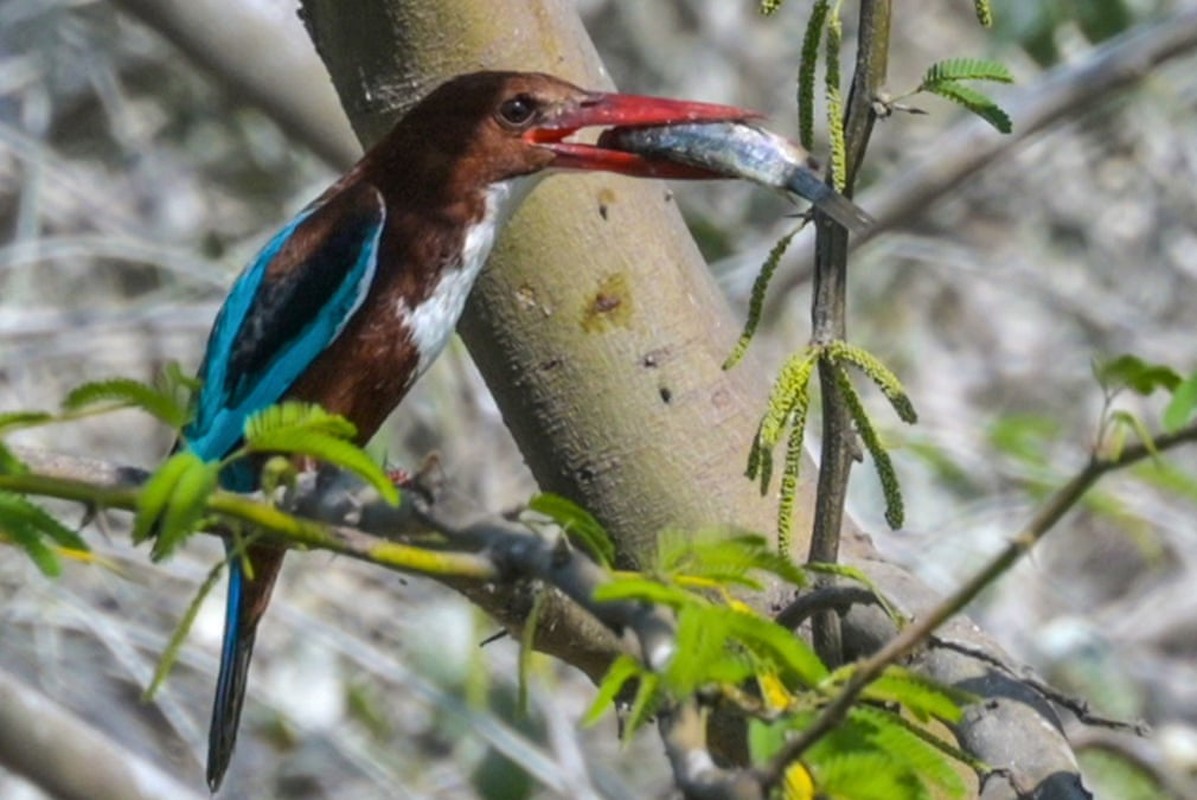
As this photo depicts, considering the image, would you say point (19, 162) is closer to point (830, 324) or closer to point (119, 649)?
point (119, 649)

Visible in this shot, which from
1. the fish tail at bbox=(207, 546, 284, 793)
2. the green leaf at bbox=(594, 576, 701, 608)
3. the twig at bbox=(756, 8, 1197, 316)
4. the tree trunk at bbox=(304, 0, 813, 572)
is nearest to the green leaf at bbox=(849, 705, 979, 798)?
the green leaf at bbox=(594, 576, 701, 608)

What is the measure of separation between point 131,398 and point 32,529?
104 millimetres

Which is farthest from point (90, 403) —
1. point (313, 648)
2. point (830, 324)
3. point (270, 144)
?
point (270, 144)

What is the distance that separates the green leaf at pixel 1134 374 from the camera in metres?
1.21

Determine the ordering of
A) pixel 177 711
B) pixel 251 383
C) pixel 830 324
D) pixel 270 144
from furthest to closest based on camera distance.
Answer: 1. pixel 270 144
2. pixel 177 711
3. pixel 251 383
4. pixel 830 324

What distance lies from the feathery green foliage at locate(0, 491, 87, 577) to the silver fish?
637 mm

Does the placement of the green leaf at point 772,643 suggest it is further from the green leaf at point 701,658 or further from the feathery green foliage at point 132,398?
the feathery green foliage at point 132,398

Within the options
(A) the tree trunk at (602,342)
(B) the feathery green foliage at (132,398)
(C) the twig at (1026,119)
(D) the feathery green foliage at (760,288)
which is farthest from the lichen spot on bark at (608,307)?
(C) the twig at (1026,119)

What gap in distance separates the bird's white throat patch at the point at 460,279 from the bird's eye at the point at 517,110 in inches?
2.5

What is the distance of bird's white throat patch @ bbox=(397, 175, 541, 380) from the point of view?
235cm

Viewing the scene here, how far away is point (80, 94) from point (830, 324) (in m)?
4.99

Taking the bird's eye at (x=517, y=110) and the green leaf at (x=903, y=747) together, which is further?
the bird's eye at (x=517, y=110)

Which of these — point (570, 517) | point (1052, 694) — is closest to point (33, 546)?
point (570, 517)

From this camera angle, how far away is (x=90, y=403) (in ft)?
4.77
